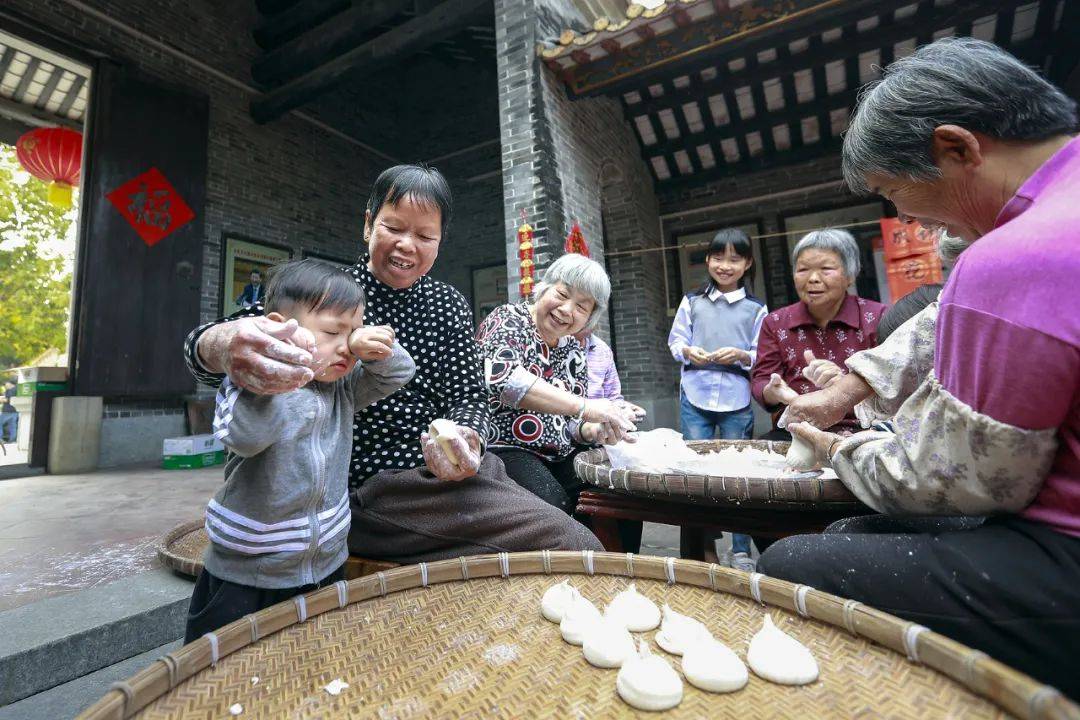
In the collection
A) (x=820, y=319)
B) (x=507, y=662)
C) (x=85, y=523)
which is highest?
(x=820, y=319)

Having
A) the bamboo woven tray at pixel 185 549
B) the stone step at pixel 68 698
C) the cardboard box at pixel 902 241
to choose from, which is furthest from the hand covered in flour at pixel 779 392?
the cardboard box at pixel 902 241

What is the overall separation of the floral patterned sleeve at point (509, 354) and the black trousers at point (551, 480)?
22 cm

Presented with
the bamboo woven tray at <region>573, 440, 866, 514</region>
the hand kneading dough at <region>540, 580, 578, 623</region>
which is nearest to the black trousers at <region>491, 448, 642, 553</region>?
the bamboo woven tray at <region>573, 440, 866, 514</region>

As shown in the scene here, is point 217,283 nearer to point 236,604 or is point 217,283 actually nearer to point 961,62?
point 236,604

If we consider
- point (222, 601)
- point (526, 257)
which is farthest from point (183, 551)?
point (526, 257)

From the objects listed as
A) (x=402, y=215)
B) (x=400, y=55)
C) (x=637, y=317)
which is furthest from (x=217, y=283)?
(x=402, y=215)

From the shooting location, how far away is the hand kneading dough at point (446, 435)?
1.28 meters

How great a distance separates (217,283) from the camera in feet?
21.4

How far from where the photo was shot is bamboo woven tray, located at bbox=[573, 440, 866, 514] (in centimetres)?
120

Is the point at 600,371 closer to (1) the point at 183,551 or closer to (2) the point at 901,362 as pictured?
(2) the point at 901,362

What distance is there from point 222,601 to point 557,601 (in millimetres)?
746

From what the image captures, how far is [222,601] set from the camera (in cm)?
111

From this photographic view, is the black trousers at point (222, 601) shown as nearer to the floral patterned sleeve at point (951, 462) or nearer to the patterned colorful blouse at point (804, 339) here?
the floral patterned sleeve at point (951, 462)

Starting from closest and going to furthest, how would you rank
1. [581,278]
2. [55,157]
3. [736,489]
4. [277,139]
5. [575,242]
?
[736,489]
[581,278]
[575,242]
[55,157]
[277,139]
